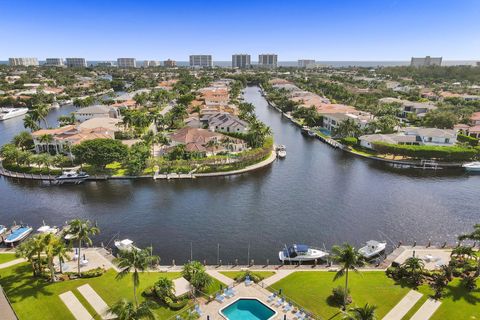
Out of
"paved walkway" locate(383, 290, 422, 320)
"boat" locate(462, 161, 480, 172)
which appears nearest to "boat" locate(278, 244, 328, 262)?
"paved walkway" locate(383, 290, 422, 320)

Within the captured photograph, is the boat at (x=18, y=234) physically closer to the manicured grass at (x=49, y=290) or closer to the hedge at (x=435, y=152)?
the manicured grass at (x=49, y=290)

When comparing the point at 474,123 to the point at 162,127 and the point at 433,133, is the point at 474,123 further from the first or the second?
the point at 162,127

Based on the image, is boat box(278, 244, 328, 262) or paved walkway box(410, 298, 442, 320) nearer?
paved walkway box(410, 298, 442, 320)

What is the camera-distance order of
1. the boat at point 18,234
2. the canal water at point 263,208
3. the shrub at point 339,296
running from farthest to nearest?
the canal water at point 263,208 < the boat at point 18,234 < the shrub at point 339,296

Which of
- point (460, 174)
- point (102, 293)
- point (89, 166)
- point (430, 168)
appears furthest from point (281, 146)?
point (102, 293)

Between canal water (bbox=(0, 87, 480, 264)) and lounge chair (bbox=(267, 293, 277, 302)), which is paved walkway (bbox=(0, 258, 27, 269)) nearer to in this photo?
canal water (bbox=(0, 87, 480, 264))

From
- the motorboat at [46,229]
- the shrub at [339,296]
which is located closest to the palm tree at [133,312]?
the shrub at [339,296]

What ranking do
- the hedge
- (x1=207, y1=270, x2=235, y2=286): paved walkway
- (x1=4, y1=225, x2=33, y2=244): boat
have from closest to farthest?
(x1=207, y1=270, x2=235, y2=286): paved walkway, (x1=4, y1=225, x2=33, y2=244): boat, the hedge

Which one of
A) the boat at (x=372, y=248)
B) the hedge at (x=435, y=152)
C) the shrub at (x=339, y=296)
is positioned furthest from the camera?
the hedge at (x=435, y=152)

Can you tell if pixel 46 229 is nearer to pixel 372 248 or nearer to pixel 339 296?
pixel 339 296
